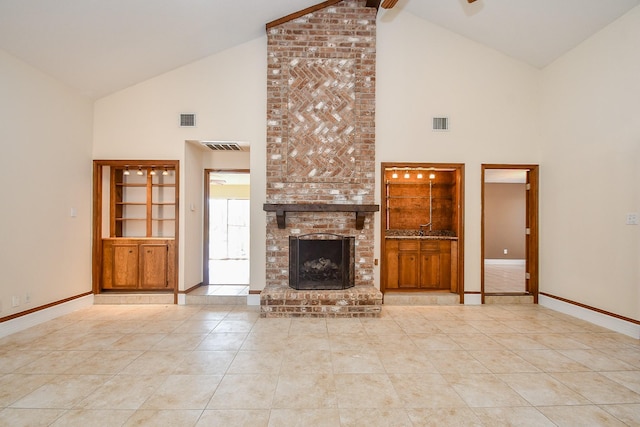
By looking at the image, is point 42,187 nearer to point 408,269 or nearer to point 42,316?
point 42,316

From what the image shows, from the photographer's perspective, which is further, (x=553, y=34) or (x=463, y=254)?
(x=463, y=254)

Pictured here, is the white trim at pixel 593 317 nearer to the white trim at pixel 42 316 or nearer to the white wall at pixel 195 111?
the white wall at pixel 195 111

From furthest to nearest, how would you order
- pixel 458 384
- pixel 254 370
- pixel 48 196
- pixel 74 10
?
pixel 48 196
pixel 74 10
pixel 254 370
pixel 458 384

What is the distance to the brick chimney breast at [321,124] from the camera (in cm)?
469

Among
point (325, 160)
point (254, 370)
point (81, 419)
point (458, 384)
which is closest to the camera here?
point (81, 419)

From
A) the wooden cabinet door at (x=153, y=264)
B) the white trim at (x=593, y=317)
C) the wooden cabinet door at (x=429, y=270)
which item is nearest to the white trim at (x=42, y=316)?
the wooden cabinet door at (x=153, y=264)

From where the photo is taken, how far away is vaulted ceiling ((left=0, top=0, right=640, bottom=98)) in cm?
336

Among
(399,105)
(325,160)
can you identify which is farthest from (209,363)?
(399,105)

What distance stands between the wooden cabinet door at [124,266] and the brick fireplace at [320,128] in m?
2.10

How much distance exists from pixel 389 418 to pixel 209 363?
1.62 m

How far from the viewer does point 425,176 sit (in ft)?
19.8

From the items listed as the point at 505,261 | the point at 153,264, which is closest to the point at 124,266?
the point at 153,264

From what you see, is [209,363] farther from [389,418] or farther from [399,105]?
[399,105]

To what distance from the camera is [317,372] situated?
2.66m
